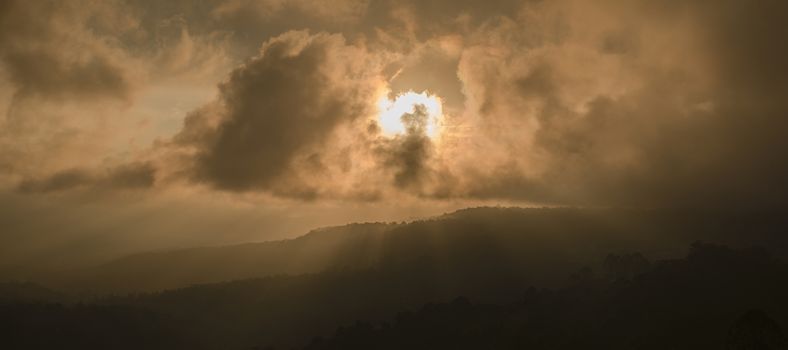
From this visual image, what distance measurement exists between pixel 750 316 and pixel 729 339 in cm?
1066

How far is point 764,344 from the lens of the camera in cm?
18112

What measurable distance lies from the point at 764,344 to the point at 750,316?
9123 millimetres

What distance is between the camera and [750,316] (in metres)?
186

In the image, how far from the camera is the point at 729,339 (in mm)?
190375

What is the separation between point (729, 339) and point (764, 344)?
35.7ft
